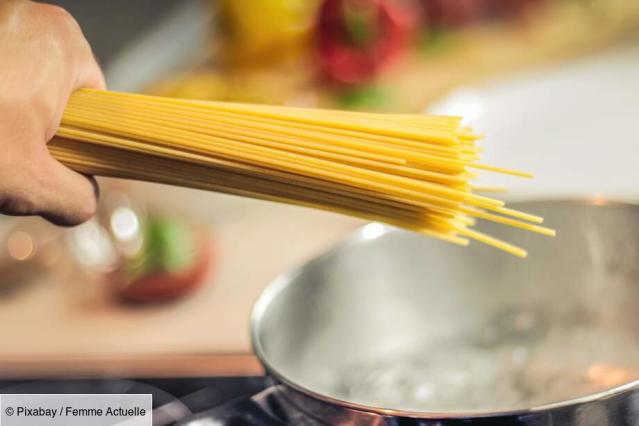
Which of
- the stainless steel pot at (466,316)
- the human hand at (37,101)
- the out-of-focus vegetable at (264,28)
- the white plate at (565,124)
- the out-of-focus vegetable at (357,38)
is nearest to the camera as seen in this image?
the human hand at (37,101)

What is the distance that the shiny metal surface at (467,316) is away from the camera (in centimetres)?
56

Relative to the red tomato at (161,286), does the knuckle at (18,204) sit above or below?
above

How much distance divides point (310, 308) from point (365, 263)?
5cm

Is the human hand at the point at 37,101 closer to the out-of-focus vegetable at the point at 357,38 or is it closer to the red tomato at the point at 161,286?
the red tomato at the point at 161,286

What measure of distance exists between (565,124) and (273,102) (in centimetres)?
40

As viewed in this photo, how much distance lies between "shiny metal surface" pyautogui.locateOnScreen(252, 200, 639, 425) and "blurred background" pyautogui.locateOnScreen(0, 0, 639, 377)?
0.77 ft

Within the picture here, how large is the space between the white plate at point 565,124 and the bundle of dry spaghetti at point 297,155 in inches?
22.2

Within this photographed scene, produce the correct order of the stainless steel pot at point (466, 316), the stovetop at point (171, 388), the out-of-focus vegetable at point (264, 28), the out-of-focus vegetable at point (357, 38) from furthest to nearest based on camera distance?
the out-of-focus vegetable at point (264, 28)
the out-of-focus vegetable at point (357, 38)
the stovetop at point (171, 388)
the stainless steel pot at point (466, 316)

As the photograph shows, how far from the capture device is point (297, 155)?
0.45m

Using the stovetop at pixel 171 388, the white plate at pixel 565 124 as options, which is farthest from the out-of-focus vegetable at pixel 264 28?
the stovetop at pixel 171 388

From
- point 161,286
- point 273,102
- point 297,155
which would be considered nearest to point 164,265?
point 161,286

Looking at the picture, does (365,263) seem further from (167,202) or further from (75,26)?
(167,202)

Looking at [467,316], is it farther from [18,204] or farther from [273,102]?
[273,102]

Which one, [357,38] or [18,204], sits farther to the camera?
[357,38]
